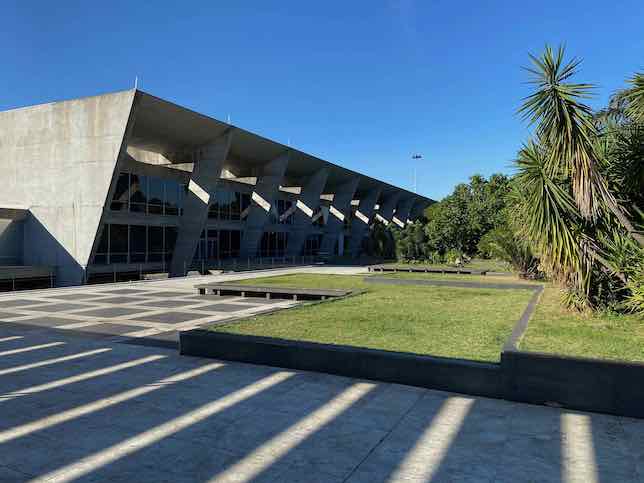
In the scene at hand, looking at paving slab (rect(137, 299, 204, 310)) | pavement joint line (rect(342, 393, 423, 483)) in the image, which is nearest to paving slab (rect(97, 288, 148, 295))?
paving slab (rect(137, 299, 204, 310))

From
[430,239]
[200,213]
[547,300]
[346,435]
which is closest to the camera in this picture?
[346,435]

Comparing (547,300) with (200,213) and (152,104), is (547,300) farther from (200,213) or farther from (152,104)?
(200,213)

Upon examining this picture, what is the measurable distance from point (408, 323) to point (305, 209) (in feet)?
120

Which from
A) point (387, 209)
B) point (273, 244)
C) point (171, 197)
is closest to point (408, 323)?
point (171, 197)

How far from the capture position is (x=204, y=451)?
4.46 m

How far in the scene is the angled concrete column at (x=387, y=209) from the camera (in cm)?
7131

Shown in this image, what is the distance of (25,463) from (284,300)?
12915mm

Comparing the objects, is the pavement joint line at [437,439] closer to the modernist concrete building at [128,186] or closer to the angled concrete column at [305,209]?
the modernist concrete building at [128,186]

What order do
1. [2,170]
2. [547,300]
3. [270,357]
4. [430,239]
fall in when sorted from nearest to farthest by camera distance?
1. [270,357]
2. [547,300]
3. [2,170]
4. [430,239]

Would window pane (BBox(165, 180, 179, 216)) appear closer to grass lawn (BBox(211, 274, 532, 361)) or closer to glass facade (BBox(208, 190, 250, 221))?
glass facade (BBox(208, 190, 250, 221))

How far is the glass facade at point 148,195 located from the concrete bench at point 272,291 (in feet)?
42.6

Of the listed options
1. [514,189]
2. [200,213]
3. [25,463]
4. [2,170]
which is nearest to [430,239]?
[200,213]

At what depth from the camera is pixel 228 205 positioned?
39781 mm

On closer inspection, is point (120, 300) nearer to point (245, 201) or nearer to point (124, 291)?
point (124, 291)
